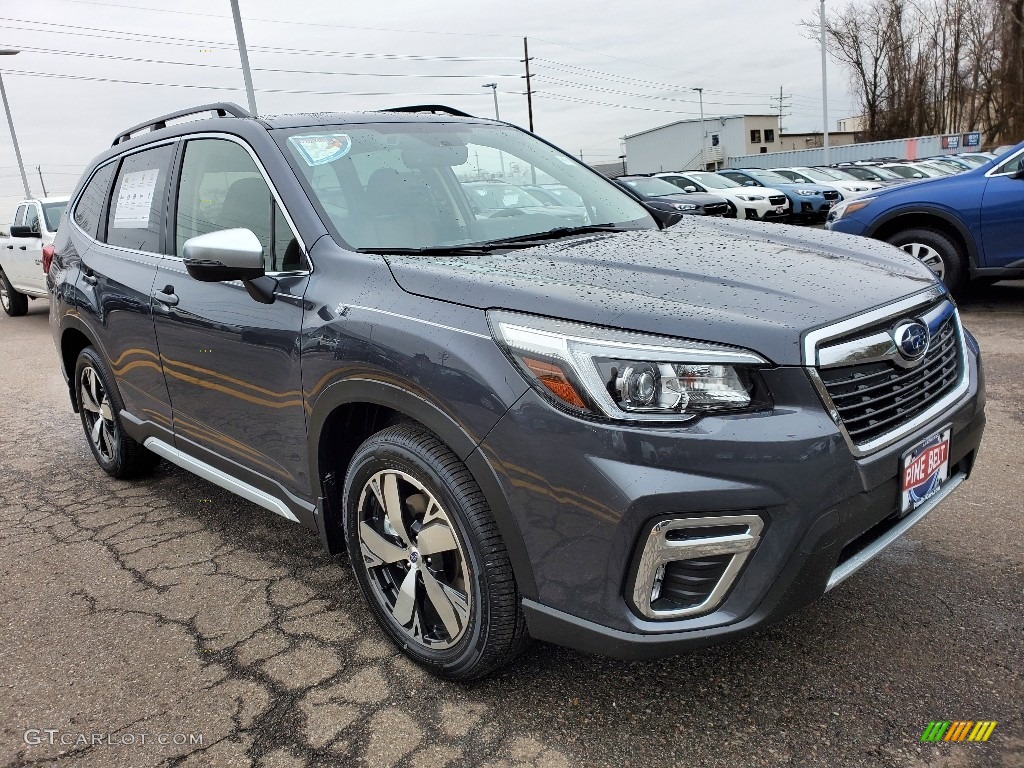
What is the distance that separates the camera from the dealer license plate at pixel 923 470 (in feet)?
6.88

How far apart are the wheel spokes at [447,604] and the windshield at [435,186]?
1.04 metres

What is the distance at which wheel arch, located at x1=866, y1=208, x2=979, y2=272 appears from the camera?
22.6ft

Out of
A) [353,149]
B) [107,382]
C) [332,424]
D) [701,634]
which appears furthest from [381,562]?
[107,382]

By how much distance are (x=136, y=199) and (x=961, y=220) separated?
630 cm

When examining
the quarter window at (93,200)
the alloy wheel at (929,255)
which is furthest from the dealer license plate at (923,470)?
the alloy wheel at (929,255)

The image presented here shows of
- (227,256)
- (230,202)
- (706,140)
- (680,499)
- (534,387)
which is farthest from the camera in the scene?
(706,140)

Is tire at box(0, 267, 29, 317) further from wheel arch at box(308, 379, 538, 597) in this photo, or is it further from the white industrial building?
the white industrial building

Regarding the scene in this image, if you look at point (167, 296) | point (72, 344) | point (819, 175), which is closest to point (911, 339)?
point (167, 296)

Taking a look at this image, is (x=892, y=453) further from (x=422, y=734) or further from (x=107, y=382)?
(x=107, y=382)

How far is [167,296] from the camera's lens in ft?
10.9

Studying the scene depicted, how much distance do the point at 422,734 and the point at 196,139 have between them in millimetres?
2479

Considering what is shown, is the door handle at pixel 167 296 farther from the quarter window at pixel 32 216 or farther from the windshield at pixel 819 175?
the windshield at pixel 819 175

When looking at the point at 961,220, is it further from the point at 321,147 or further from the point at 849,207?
the point at 321,147

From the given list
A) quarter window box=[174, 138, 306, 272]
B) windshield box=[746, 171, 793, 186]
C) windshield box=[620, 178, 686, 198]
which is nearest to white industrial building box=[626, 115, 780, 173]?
windshield box=[746, 171, 793, 186]
